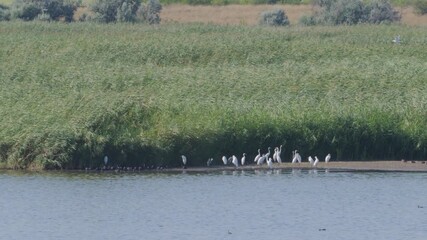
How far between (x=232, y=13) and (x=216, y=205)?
4776cm

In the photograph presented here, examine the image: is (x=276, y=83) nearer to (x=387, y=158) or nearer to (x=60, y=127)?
(x=387, y=158)

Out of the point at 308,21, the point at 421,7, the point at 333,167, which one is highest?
the point at 421,7

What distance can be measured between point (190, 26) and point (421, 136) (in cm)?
2416

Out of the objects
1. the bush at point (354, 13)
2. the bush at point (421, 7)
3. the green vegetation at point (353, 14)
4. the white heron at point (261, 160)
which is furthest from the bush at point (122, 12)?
the white heron at point (261, 160)

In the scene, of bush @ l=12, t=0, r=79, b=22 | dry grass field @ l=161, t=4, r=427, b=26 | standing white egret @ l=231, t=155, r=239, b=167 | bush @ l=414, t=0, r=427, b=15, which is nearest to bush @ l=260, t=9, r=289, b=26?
dry grass field @ l=161, t=4, r=427, b=26

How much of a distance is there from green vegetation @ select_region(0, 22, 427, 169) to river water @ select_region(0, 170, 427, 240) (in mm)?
808

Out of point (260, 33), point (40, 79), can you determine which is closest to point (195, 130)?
point (40, 79)

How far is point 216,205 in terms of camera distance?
77.4 ft

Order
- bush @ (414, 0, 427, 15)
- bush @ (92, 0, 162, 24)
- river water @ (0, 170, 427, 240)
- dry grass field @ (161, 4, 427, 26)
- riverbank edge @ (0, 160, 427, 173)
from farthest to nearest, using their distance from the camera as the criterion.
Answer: bush @ (414, 0, 427, 15), dry grass field @ (161, 4, 427, 26), bush @ (92, 0, 162, 24), riverbank edge @ (0, 160, 427, 173), river water @ (0, 170, 427, 240)

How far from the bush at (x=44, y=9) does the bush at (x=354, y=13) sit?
11694 millimetres

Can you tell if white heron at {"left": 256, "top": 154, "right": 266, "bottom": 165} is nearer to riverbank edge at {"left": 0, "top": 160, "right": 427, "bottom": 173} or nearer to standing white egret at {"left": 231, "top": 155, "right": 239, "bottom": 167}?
riverbank edge at {"left": 0, "top": 160, "right": 427, "bottom": 173}

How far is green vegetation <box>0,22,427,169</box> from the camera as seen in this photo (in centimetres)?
2719

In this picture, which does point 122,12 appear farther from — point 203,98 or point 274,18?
point 203,98

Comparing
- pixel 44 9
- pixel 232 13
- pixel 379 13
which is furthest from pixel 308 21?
pixel 44 9
